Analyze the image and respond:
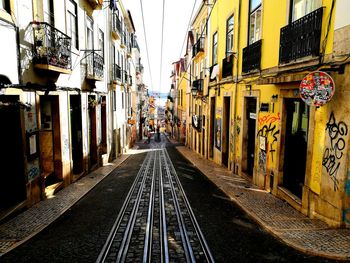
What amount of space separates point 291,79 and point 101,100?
1168 cm

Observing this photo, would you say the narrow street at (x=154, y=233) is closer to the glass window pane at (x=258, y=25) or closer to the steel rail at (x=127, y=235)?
the steel rail at (x=127, y=235)

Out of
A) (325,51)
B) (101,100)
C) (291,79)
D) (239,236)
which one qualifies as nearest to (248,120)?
(291,79)

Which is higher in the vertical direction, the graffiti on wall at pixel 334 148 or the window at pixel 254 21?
the window at pixel 254 21

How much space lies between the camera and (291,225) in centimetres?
645

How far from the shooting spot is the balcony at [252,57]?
33.8 feet

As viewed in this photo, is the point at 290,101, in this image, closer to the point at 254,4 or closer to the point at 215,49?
the point at 254,4

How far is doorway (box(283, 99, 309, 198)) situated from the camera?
7824 mm

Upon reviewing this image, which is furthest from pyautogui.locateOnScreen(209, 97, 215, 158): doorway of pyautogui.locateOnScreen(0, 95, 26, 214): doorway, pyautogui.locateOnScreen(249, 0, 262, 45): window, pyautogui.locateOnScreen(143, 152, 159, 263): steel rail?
pyautogui.locateOnScreen(0, 95, 26, 214): doorway

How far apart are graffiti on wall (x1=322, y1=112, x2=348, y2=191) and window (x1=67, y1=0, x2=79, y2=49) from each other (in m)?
9.91

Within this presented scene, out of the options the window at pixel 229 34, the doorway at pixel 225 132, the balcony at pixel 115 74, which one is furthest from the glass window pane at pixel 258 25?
the balcony at pixel 115 74

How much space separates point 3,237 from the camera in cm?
591

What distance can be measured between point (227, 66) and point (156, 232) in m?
10.5

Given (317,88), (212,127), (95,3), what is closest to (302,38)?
(317,88)

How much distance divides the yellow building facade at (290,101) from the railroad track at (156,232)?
311cm
